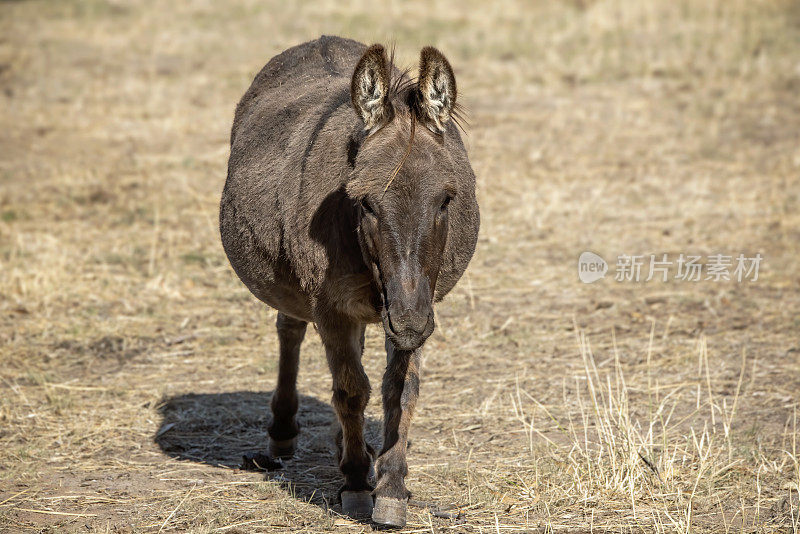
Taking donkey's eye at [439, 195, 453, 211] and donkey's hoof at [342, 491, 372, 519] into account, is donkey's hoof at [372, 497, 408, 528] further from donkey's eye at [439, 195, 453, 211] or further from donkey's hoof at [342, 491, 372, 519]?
donkey's eye at [439, 195, 453, 211]

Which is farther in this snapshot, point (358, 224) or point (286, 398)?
point (286, 398)

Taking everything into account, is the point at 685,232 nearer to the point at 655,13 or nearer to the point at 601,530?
the point at 601,530

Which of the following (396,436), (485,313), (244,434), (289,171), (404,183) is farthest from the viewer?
(485,313)

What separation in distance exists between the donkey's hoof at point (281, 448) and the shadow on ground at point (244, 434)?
6cm

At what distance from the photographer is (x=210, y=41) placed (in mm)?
18953

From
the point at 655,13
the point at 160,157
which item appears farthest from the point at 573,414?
the point at 655,13

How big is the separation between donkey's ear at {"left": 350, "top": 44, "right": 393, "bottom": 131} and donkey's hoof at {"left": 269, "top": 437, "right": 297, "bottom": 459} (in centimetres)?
253

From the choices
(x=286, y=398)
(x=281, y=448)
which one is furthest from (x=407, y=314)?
(x=281, y=448)

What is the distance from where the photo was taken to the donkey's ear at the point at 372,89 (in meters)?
4.29

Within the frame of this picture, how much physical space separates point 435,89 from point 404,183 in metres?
0.54

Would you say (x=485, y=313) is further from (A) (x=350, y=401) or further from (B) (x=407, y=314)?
(B) (x=407, y=314)

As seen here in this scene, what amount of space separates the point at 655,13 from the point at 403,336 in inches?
708

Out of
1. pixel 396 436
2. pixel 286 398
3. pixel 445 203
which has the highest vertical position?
pixel 445 203

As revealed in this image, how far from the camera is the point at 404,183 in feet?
13.6
